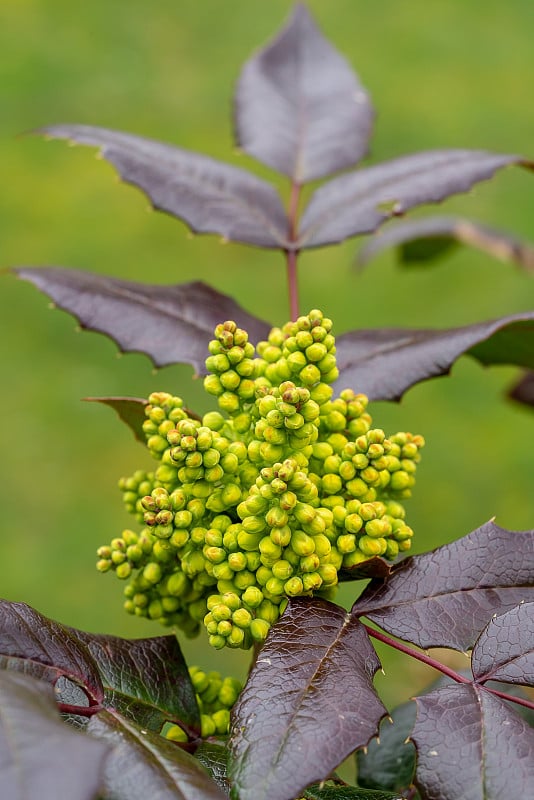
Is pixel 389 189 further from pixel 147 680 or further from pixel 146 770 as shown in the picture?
pixel 146 770

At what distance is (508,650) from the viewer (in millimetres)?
1052

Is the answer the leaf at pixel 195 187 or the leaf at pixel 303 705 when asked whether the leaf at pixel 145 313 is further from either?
the leaf at pixel 303 705

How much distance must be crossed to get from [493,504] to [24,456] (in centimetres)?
220

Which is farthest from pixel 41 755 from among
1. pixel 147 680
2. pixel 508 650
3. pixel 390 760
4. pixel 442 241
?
pixel 442 241

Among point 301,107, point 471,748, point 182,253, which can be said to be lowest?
point 471,748

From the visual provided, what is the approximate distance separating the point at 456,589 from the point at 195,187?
845mm

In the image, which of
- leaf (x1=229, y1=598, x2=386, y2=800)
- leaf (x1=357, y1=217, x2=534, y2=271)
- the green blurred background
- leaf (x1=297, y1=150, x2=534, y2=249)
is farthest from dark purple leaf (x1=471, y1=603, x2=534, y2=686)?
the green blurred background

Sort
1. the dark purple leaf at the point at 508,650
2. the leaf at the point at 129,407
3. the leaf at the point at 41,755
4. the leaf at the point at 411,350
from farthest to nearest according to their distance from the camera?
the leaf at the point at 411,350 → the leaf at the point at 129,407 → the dark purple leaf at the point at 508,650 → the leaf at the point at 41,755

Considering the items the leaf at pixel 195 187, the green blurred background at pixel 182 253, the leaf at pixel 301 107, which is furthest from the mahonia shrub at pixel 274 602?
the green blurred background at pixel 182 253

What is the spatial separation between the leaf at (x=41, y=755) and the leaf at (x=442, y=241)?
162cm

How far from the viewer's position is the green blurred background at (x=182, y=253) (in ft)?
14.1

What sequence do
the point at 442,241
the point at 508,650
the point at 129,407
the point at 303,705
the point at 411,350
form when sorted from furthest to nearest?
the point at 442,241 → the point at 411,350 → the point at 129,407 → the point at 508,650 → the point at 303,705

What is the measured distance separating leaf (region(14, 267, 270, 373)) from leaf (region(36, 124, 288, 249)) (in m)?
0.16

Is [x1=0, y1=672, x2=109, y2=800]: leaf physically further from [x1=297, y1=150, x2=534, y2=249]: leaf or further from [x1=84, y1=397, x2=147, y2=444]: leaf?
[x1=297, y1=150, x2=534, y2=249]: leaf
